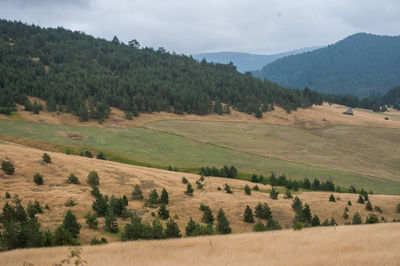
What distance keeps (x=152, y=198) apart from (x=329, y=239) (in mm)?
22902

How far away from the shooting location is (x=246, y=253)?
45.4 ft

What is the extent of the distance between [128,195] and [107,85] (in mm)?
113215

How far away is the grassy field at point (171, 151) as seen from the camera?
6594 centimetres

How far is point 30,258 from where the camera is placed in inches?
555

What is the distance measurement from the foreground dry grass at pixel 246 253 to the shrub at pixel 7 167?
24384mm

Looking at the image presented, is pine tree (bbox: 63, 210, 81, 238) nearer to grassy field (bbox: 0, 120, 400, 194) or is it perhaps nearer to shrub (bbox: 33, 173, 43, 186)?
shrub (bbox: 33, 173, 43, 186)

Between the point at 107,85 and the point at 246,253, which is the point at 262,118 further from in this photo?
the point at 246,253

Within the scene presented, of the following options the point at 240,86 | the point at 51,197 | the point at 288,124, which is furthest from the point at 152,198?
the point at 240,86

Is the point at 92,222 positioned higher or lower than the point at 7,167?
lower

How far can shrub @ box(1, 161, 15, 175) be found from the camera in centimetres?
3516

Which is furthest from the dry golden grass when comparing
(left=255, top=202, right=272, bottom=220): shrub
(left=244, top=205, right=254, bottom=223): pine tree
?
(left=244, top=205, right=254, bottom=223): pine tree

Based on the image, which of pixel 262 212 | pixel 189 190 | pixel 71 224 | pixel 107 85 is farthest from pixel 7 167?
pixel 107 85

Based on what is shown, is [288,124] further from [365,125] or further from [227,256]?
[227,256]

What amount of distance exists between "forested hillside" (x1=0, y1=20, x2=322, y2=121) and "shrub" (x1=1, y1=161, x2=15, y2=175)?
2769 inches
